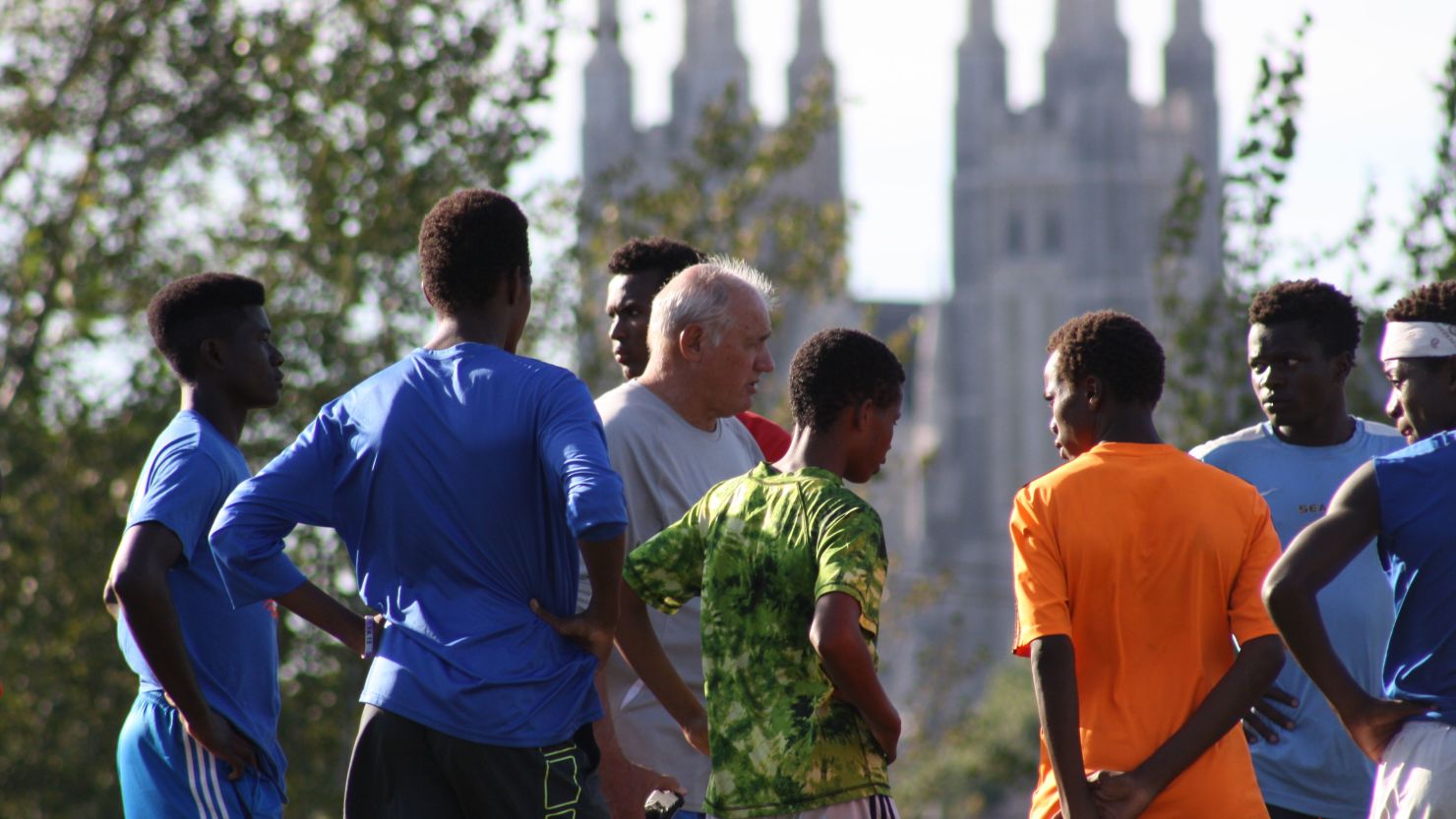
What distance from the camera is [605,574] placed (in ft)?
12.9

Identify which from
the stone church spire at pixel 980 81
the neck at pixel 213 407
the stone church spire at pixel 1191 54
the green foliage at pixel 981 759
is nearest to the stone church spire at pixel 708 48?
the stone church spire at pixel 980 81

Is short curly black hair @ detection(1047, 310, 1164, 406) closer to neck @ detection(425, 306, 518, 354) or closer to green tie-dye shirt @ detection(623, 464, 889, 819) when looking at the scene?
green tie-dye shirt @ detection(623, 464, 889, 819)

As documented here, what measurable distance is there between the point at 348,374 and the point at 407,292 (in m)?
0.57

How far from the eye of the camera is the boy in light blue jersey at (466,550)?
390cm

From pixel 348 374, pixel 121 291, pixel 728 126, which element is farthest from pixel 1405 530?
pixel 728 126

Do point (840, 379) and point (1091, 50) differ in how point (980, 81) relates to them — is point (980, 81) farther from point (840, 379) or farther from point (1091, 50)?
point (840, 379)

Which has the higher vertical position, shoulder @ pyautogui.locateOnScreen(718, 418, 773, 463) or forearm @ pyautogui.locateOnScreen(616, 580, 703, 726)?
shoulder @ pyautogui.locateOnScreen(718, 418, 773, 463)

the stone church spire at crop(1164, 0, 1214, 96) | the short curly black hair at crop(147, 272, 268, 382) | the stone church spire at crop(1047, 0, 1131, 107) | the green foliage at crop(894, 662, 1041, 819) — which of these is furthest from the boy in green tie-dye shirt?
the stone church spire at crop(1164, 0, 1214, 96)

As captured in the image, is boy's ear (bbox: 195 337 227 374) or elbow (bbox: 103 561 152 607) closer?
elbow (bbox: 103 561 152 607)

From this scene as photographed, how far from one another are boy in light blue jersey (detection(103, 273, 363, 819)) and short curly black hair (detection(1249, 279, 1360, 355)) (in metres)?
2.40

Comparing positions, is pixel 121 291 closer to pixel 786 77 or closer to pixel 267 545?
pixel 267 545

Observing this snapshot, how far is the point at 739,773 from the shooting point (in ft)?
13.4

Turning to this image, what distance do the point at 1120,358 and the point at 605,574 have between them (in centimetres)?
108

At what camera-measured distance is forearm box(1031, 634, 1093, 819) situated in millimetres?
3936
